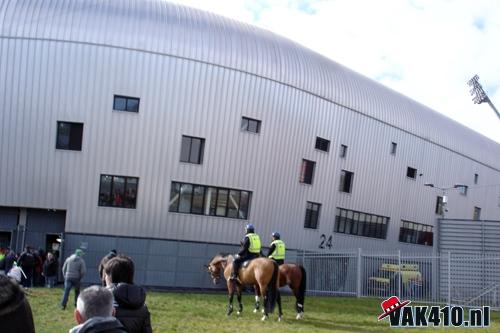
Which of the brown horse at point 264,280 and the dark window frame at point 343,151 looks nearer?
the brown horse at point 264,280

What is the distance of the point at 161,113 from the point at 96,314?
27.4 m

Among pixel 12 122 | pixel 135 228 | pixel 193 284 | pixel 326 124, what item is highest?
pixel 326 124

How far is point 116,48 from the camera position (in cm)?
3014

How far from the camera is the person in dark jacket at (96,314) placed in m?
3.93

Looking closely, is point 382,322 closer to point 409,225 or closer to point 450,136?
point 409,225

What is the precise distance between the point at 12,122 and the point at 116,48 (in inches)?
249

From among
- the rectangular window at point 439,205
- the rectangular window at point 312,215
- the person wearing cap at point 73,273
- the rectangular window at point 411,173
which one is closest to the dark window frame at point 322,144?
the rectangular window at point 312,215

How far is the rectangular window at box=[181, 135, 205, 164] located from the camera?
104 feet

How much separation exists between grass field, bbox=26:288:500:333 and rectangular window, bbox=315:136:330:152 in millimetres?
17119

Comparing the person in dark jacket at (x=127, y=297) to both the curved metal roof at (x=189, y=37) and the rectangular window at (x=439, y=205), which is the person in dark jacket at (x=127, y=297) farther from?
the rectangular window at (x=439, y=205)

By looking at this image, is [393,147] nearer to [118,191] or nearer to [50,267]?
[118,191]

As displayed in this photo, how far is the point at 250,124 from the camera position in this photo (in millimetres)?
33656

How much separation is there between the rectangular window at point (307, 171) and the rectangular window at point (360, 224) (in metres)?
3.79

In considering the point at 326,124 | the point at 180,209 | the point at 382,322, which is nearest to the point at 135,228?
the point at 180,209
